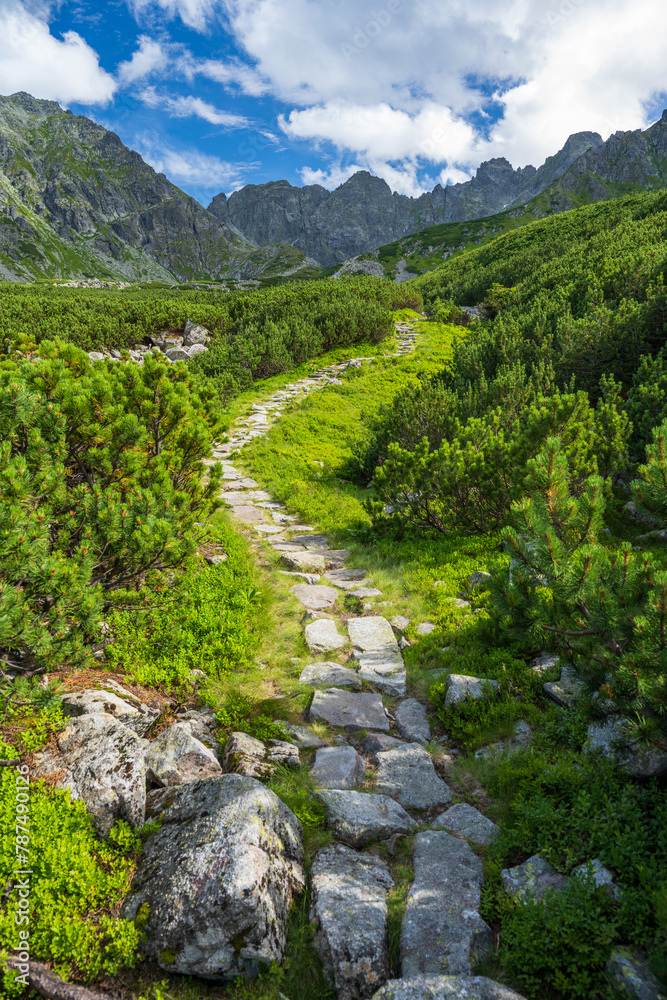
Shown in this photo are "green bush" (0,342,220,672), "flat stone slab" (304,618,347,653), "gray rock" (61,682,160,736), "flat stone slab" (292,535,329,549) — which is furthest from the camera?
"flat stone slab" (292,535,329,549)

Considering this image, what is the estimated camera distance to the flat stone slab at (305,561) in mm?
7961

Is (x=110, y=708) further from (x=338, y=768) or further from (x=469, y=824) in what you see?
(x=469, y=824)

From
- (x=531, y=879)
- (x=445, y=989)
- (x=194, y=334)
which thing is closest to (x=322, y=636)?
(x=531, y=879)

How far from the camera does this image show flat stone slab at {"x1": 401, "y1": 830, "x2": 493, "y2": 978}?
2.70m

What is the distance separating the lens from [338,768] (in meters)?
4.16

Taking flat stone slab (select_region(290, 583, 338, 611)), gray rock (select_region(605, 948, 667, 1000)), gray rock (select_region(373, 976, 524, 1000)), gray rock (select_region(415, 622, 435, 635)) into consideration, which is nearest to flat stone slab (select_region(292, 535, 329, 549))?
flat stone slab (select_region(290, 583, 338, 611))

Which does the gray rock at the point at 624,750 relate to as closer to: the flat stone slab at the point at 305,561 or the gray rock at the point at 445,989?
the gray rock at the point at 445,989

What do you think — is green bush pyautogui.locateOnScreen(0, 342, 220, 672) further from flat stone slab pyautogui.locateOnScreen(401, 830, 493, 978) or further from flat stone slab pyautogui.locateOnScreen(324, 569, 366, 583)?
flat stone slab pyautogui.locateOnScreen(401, 830, 493, 978)

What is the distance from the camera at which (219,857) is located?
2881 mm

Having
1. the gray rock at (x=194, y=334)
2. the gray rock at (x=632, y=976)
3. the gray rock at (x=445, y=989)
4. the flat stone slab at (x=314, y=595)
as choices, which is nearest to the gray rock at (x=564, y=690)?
the gray rock at (x=632, y=976)

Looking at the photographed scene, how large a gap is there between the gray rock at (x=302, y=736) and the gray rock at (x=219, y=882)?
1105 millimetres

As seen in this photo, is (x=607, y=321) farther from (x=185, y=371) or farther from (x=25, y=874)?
(x=25, y=874)

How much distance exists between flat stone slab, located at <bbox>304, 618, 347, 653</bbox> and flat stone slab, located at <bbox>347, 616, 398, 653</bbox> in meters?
0.20

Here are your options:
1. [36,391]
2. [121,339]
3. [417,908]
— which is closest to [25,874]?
[417,908]
